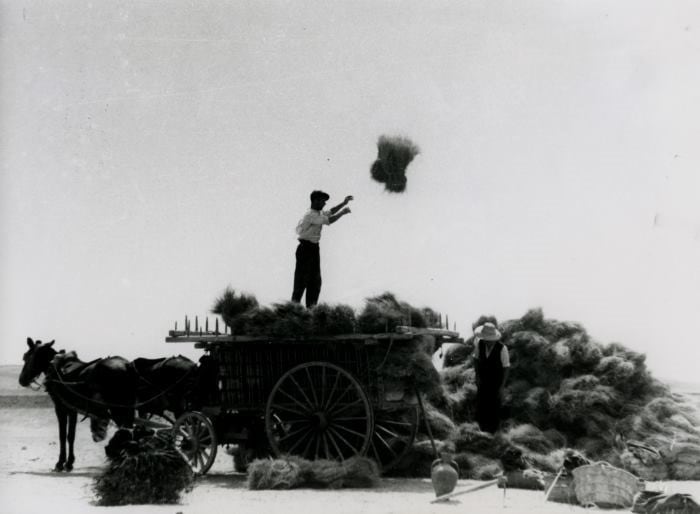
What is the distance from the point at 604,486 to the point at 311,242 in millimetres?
5613

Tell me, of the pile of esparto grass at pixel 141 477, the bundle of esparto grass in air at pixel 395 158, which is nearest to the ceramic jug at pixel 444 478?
the pile of esparto grass at pixel 141 477

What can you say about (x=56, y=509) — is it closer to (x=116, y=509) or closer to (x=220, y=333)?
(x=116, y=509)

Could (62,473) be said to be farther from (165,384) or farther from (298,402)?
(298,402)

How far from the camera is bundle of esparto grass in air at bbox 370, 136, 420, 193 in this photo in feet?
44.0

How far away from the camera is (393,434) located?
1209 cm

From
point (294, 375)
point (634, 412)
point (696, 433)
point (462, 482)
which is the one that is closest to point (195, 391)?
point (294, 375)

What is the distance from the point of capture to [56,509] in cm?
922

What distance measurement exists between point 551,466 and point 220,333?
5350mm

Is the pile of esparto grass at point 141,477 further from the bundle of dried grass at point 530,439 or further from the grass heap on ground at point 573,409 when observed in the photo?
the bundle of dried grass at point 530,439

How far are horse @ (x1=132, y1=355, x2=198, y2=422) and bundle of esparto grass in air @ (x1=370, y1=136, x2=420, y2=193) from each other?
4465mm

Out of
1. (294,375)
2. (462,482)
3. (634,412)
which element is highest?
(294,375)

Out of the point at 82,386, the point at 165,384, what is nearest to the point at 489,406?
the point at 165,384

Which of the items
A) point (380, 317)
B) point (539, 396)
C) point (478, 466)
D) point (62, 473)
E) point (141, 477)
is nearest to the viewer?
point (141, 477)

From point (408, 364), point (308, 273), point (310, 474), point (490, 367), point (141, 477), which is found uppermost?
point (308, 273)
